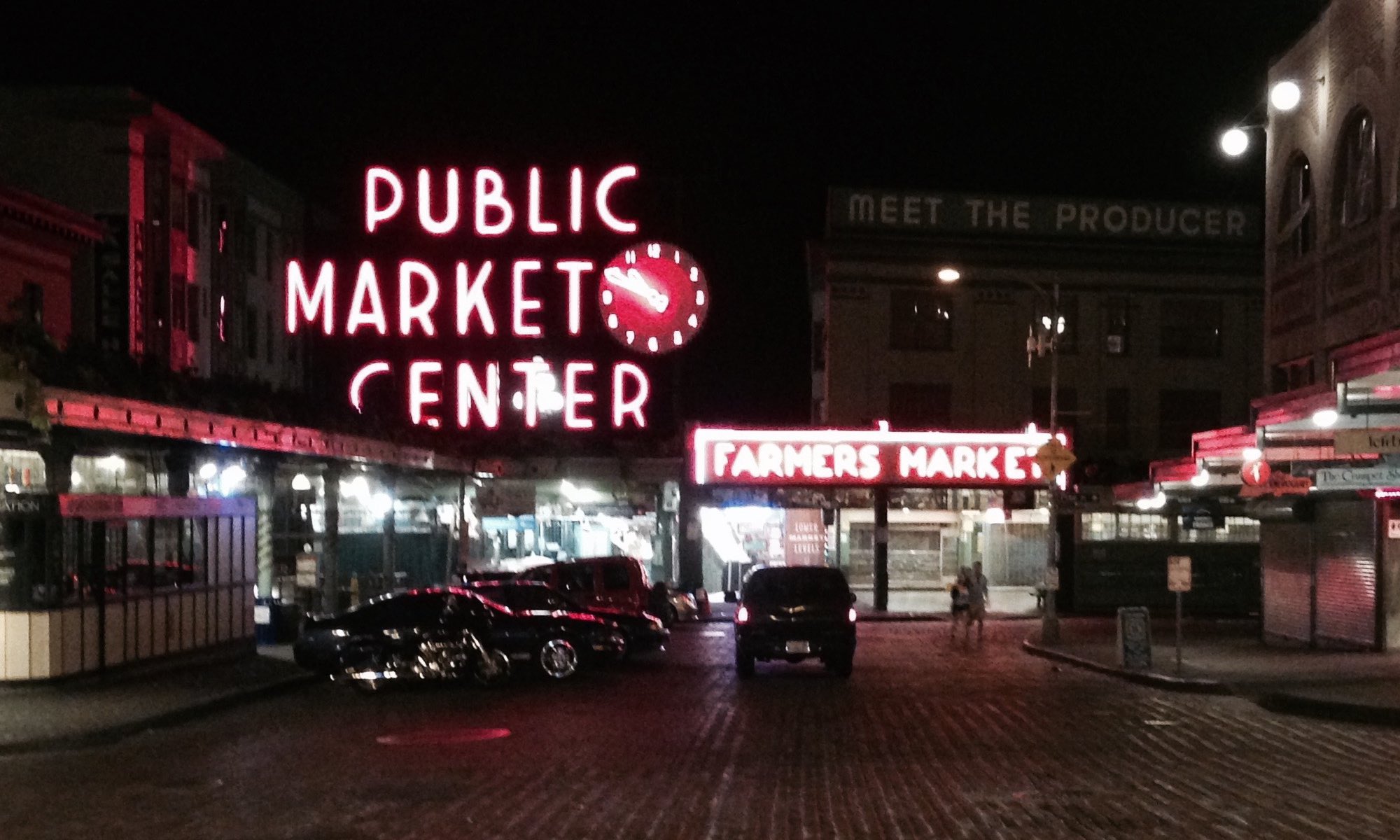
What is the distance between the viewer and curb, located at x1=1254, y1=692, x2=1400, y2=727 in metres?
18.6

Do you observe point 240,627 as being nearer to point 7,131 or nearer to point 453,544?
point 453,544

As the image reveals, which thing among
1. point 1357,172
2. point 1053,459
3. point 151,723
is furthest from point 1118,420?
point 151,723

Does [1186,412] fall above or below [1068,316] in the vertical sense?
below

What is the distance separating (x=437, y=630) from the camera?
2275 cm

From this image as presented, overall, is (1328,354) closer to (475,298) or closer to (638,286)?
(638,286)

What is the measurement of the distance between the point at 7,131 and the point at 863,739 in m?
36.0

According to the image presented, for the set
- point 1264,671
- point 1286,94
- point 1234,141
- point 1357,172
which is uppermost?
point 1286,94

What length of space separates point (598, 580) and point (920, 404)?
24992 mm

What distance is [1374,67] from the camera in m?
25.0

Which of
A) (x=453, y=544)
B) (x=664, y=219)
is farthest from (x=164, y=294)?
(x=664, y=219)

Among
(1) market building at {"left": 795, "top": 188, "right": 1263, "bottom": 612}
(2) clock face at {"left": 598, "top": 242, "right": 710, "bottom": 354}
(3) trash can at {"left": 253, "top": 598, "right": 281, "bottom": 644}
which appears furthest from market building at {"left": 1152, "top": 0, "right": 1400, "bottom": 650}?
(1) market building at {"left": 795, "top": 188, "right": 1263, "bottom": 612}

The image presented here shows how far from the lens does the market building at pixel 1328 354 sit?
23.3m

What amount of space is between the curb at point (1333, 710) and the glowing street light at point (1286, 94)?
1204 cm

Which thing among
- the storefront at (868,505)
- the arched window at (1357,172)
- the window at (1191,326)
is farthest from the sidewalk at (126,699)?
the window at (1191,326)
